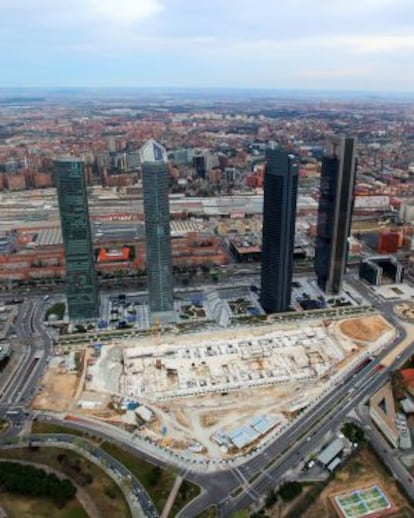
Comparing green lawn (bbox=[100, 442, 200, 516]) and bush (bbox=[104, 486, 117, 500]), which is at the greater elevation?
bush (bbox=[104, 486, 117, 500])

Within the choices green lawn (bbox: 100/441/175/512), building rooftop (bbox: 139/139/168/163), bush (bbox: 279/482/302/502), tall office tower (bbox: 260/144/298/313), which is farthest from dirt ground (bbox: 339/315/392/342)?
building rooftop (bbox: 139/139/168/163)

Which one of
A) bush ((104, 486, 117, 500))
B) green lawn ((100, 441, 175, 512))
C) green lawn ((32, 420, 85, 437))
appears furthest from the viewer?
green lawn ((32, 420, 85, 437))

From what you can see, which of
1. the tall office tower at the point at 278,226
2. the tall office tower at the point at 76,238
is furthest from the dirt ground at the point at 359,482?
the tall office tower at the point at 76,238

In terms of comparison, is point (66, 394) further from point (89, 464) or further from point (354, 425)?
point (354, 425)

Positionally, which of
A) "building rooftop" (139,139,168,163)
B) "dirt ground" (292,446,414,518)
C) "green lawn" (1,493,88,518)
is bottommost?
"dirt ground" (292,446,414,518)

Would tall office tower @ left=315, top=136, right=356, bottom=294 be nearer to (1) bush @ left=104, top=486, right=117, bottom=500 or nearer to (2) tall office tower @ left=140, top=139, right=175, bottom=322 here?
(2) tall office tower @ left=140, top=139, right=175, bottom=322

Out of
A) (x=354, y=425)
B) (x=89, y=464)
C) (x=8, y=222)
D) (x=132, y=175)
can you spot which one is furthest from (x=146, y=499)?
(x=132, y=175)

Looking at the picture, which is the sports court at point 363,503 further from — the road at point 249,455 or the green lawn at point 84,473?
the green lawn at point 84,473
